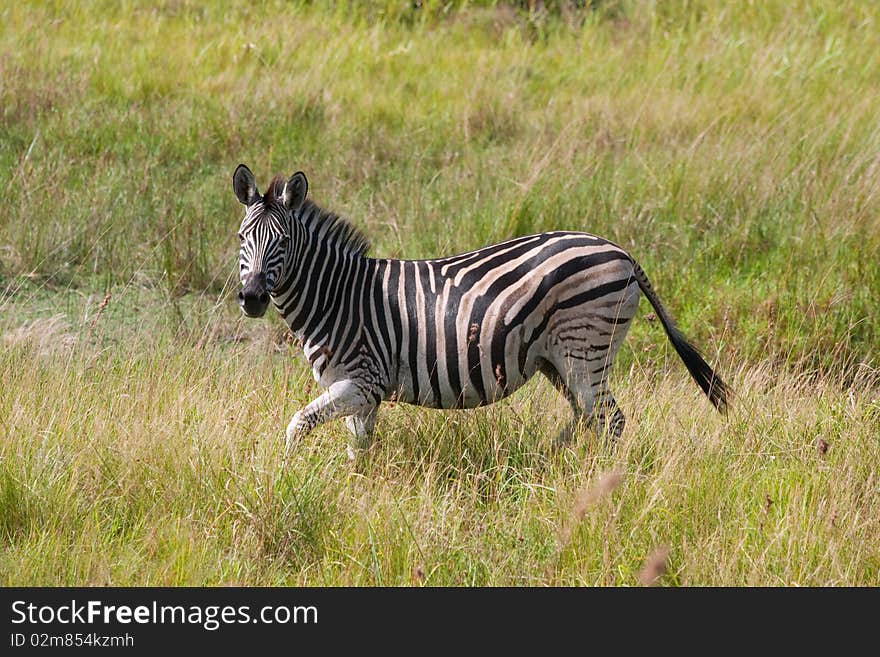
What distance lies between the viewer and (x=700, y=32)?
13383 mm

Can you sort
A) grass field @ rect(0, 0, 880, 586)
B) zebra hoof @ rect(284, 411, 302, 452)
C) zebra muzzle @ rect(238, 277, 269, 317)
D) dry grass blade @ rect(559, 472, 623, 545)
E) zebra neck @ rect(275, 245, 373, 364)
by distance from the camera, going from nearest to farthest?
dry grass blade @ rect(559, 472, 623, 545) < grass field @ rect(0, 0, 880, 586) < zebra muzzle @ rect(238, 277, 269, 317) < zebra hoof @ rect(284, 411, 302, 452) < zebra neck @ rect(275, 245, 373, 364)

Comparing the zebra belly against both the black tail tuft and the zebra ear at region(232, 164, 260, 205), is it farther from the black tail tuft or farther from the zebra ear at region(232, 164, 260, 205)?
the zebra ear at region(232, 164, 260, 205)

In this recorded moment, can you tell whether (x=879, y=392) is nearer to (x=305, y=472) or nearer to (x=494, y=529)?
(x=494, y=529)

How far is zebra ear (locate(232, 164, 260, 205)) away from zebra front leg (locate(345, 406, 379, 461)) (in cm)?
108

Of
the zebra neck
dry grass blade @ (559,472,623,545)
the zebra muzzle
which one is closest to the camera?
dry grass blade @ (559,472,623,545)

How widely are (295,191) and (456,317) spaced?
917mm

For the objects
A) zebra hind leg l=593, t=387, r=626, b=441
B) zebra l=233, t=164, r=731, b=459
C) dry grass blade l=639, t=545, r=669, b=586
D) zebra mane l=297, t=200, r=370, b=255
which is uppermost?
zebra mane l=297, t=200, r=370, b=255

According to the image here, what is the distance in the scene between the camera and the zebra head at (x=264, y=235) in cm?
516

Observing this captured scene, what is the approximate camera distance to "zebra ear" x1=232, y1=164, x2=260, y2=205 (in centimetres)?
546

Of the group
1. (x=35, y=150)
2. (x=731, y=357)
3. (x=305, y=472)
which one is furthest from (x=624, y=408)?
(x=35, y=150)

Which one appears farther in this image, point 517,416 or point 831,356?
point 831,356

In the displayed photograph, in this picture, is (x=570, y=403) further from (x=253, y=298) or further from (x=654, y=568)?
(x=654, y=568)

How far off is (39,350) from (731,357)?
3.97 meters

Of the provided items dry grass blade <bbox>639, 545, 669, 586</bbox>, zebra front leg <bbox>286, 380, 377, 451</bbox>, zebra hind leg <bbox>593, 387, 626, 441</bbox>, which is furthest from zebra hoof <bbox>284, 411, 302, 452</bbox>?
dry grass blade <bbox>639, 545, 669, 586</bbox>
